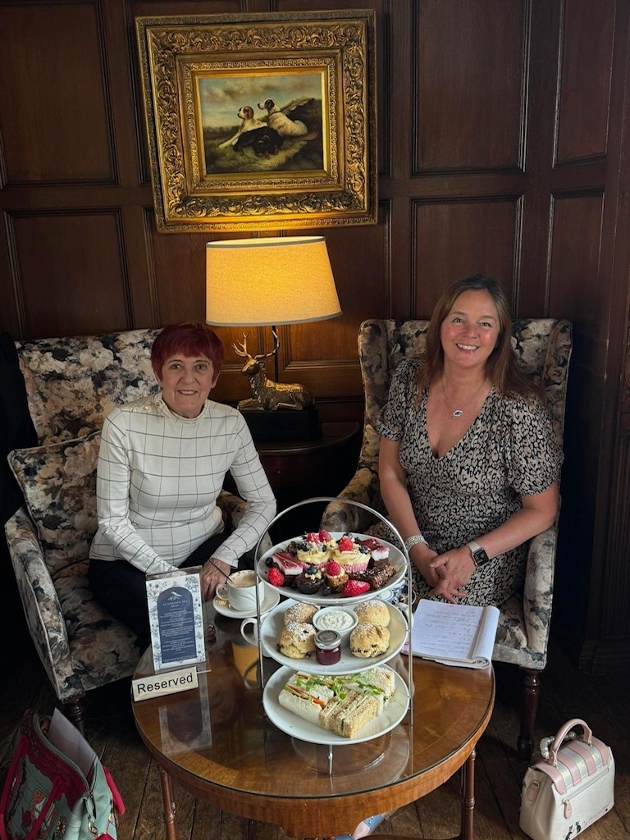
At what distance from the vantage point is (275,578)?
135 centimetres

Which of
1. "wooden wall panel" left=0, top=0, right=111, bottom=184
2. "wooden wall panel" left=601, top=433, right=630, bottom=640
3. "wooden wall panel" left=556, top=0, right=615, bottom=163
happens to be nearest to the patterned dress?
"wooden wall panel" left=601, top=433, right=630, bottom=640

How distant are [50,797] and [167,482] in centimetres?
81

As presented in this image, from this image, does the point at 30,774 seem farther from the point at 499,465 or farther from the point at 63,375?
the point at 499,465

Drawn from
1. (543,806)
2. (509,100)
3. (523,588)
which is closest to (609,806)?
(543,806)

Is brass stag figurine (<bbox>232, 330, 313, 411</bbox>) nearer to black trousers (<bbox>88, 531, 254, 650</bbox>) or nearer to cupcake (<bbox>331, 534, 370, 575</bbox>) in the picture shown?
black trousers (<bbox>88, 531, 254, 650</bbox>)

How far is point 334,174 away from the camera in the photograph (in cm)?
270

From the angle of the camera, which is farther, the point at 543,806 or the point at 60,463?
the point at 60,463

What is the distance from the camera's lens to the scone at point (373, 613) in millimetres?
1405

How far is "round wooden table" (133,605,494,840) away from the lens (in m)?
1.23

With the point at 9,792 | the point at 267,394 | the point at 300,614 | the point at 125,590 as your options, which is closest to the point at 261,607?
the point at 300,614

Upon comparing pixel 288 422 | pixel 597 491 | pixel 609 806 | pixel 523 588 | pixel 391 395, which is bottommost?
pixel 609 806

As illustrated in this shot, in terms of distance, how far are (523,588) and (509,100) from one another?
1.77 meters

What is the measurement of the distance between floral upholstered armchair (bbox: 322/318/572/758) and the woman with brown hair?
98 mm

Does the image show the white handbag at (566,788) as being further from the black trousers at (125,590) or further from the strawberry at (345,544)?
the black trousers at (125,590)
